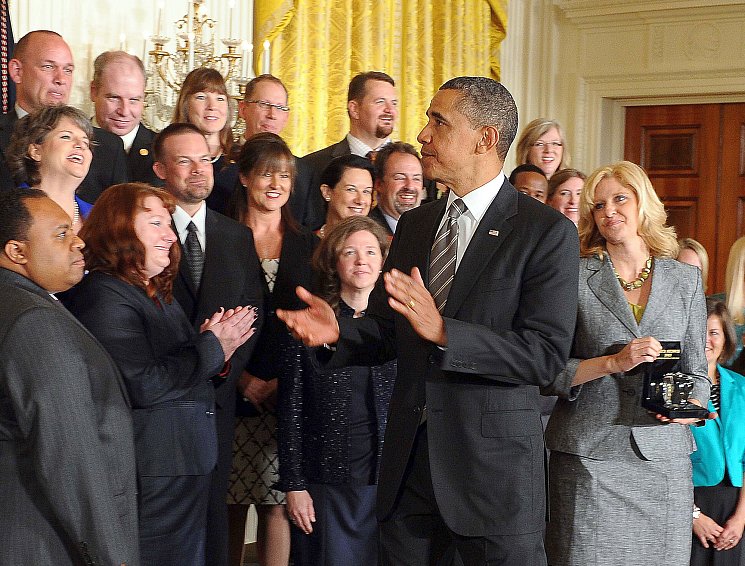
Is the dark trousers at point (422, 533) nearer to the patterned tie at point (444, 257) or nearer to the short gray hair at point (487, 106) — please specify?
the patterned tie at point (444, 257)

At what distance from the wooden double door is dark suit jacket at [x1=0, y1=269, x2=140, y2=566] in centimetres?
683

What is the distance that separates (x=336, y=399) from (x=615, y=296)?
1032 millimetres

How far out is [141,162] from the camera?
15.1ft

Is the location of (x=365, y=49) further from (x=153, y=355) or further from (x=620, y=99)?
(x=153, y=355)

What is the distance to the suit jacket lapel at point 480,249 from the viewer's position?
2762 millimetres

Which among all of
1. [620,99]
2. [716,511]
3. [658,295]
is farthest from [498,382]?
[620,99]

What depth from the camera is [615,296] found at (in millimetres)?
3551

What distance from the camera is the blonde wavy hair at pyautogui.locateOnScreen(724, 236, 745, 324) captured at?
5059mm

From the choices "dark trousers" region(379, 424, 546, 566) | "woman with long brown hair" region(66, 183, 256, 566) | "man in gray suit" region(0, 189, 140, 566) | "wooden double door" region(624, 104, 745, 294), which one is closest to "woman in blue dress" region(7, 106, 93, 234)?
"woman with long brown hair" region(66, 183, 256, 566)

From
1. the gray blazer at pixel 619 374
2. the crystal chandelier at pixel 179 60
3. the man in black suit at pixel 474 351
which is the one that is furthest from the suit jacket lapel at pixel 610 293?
the crystal chandelier at pixel 179 60

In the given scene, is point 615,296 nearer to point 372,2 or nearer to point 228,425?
point 228,425

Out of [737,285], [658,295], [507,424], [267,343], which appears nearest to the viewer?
[507,424]

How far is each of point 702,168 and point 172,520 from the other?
6288mm

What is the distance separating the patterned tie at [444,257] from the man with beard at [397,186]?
1.84 m
